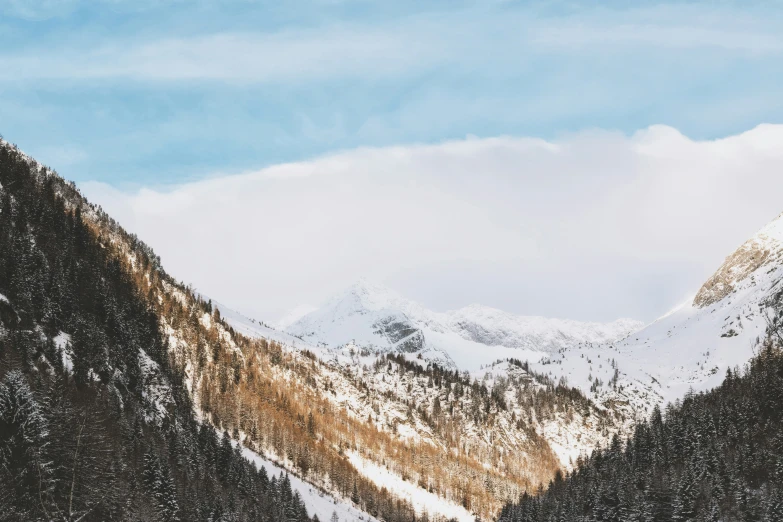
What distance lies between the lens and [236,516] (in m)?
122

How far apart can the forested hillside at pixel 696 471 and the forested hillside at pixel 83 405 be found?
209ft

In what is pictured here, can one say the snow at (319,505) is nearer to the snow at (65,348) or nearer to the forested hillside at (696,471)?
the forested hillside at (696,471)

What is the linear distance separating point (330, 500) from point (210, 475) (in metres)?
59.5

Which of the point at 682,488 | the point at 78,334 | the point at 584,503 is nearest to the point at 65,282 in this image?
the point at 78,334

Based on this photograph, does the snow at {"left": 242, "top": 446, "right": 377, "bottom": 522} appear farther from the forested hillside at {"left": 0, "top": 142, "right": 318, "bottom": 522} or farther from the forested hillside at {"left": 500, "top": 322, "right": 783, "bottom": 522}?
the forested hillside at {"left": 500, "top": 322, "right": 783, "bottom": 522}

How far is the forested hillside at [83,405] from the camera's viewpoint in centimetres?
6569

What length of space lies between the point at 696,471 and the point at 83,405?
4533 inches

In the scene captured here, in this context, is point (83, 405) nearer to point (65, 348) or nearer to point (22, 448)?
point (65, 348)

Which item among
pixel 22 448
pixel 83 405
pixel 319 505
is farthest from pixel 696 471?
pixel 22 448

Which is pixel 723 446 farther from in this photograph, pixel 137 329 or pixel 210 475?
pixel 137 329

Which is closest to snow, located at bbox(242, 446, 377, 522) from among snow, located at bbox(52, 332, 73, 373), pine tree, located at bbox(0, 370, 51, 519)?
snow, located at bbox(52, 332, 73, 373)

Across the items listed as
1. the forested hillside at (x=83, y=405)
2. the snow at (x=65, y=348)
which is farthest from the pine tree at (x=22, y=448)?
the snow at (x=65, y=348)

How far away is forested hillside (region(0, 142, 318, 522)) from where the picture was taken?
65.7 metres

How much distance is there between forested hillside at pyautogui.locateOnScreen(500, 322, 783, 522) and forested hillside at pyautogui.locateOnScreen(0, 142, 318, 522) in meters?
63.6
